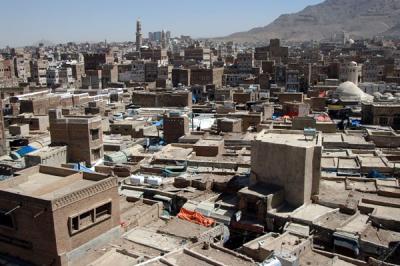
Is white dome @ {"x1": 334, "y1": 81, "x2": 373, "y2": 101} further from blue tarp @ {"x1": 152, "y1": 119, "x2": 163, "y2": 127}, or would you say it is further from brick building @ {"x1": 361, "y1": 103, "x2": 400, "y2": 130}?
blue tarp @ {"x1": 152, "y1": 119, "x2": 163, "y2": 127}

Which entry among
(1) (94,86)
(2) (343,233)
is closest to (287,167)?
(2) (343,233)

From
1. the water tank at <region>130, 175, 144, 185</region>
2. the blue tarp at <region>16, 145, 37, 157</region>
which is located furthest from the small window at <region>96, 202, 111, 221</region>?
the blue tarp at <region>16, 145, 37, 157</region>

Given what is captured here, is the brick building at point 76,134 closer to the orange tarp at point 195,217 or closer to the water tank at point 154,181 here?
the water tank at point 154,181

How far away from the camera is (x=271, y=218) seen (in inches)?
755

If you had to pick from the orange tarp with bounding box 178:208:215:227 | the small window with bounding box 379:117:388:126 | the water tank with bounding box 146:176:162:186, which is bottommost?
the orange tarp with bounding box 178:208:215:227

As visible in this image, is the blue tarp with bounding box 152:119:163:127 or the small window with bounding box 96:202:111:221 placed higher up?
the small window with bounding box 96:202:111:221

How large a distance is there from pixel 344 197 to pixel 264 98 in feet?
108

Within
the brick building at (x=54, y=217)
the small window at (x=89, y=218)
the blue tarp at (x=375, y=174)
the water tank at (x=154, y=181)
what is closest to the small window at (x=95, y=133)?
the water tank at (x=154, y=181)

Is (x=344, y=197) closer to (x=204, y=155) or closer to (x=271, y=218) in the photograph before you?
(x=271, y=218)

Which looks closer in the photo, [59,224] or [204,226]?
[59,224]

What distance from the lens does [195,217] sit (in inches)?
770

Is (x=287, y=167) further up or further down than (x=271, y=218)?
further up

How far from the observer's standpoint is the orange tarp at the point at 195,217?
19172 millimetres

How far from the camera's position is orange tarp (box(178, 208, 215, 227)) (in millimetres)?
19172
